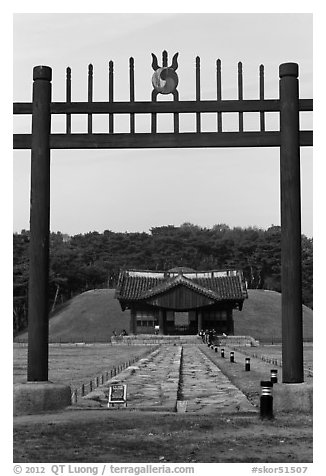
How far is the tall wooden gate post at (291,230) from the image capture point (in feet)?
40.6

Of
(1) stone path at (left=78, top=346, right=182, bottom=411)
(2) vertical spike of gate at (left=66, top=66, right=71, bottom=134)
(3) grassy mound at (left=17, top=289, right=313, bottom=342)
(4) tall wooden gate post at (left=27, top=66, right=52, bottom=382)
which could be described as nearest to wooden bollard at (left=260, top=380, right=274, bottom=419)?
(1) stone path at (left=78, top=346, right=182, bottom=411)

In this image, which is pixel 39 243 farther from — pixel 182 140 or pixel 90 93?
pixel 182 140

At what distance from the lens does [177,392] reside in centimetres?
1798

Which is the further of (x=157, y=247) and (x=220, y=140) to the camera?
(x=157, y=247)

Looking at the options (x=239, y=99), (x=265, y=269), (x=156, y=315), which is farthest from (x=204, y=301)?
(x=239, y=99)

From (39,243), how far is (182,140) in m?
3.13

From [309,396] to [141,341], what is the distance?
163ft

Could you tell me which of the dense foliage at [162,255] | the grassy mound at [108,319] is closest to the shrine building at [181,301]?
the grassy mound at [108,319]

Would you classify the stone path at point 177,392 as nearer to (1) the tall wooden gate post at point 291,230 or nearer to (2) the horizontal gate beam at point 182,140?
(1) the tall wooden gate post at point 291,230

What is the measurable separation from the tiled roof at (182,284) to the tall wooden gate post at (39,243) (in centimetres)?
5440

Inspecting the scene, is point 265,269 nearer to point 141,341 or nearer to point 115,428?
point 141,341

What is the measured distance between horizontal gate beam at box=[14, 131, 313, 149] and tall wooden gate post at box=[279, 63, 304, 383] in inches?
12.4

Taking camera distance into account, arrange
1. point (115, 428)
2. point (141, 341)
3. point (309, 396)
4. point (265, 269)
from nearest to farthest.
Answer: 1. point (115, 428)
2. point (309, 396)
3. point (141, 341)
4. point (265, 269)

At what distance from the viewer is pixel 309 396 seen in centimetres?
1231
